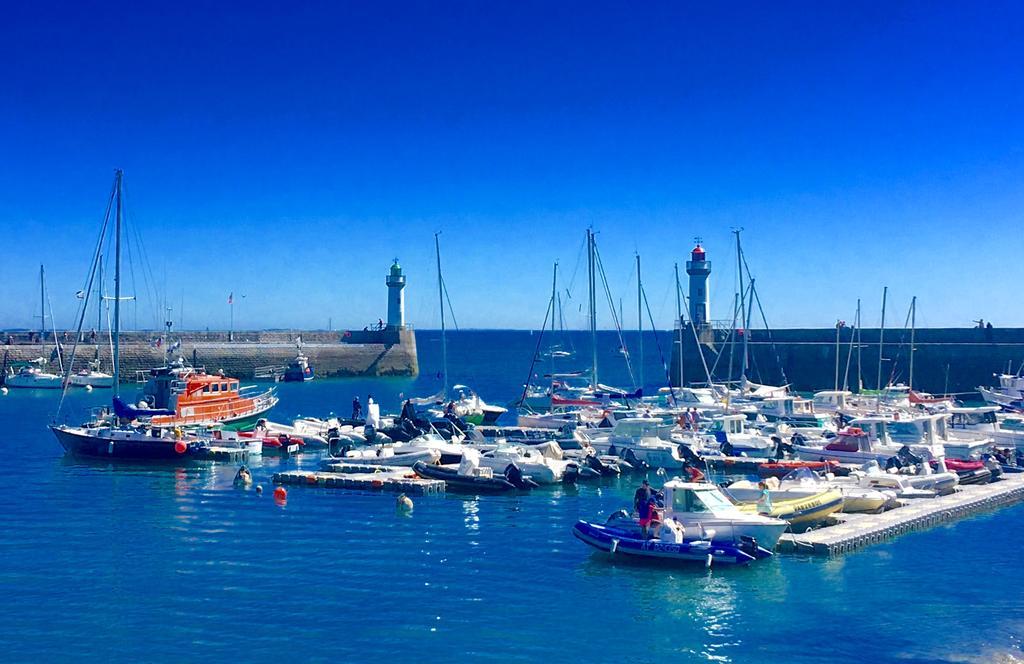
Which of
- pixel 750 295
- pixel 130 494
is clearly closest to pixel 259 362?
pixel 750 295

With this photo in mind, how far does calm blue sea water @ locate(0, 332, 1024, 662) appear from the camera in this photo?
17094 mm

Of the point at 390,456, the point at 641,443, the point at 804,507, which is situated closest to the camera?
the point at 804,507

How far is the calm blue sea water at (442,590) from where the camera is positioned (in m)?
17.1

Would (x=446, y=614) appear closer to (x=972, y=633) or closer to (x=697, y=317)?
(x=972, y=633)

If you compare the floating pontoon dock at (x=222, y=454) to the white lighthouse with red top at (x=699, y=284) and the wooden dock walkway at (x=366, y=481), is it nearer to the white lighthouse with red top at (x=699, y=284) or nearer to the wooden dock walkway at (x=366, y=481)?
the wooden dock walkway at (x=366, y=481)

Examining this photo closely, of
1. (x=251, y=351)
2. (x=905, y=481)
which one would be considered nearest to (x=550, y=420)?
(x=905, y=481)

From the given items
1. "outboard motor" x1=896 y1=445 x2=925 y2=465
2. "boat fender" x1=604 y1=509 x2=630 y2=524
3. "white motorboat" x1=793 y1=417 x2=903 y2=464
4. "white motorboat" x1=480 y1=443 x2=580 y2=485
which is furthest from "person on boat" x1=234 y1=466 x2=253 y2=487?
"outboard motor" x1=896 y1=445 x2=925 y2=465

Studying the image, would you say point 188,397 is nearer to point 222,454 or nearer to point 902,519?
point 222,454

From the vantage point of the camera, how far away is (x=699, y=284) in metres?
78.4

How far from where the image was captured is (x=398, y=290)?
98625mm

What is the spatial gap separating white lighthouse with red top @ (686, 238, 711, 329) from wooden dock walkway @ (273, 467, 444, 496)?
158 feet

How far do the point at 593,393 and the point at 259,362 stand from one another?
140ft

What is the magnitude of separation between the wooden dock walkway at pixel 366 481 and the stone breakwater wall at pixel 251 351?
A: 46.6 meters

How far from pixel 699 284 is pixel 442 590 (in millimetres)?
60799
